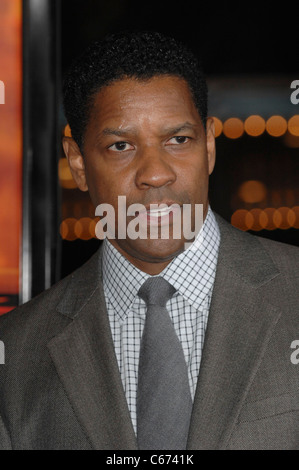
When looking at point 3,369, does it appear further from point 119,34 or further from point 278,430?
point 119,34

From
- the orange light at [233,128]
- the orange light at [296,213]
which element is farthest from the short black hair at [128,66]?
the orange light at [296,213]

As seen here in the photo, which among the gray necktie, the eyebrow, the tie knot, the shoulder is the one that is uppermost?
the eyebrow

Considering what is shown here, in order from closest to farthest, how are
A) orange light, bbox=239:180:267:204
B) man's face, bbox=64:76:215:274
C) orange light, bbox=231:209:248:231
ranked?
man's face, bbox=64:76:215:274 < orange light, bbox=239:180:267:204 < orange light, bbox=231:209:248:231

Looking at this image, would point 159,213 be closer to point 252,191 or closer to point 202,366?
point 202,366

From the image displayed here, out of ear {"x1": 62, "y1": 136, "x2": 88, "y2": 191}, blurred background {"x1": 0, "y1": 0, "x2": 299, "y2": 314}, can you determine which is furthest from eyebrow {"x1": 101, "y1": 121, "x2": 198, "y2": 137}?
blurred background {"x1": 0, "y1": 0, "x2": 299, "y2": 314}

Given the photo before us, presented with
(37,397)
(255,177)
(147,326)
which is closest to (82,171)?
(147,326)

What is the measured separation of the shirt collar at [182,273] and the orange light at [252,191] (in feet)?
31.4

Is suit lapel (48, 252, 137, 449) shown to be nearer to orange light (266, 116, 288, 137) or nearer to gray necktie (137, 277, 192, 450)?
gray necktie (137, 277, 192, 450)

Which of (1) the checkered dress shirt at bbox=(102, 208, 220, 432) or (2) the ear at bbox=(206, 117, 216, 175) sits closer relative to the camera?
(1) the checkered dress shirt at bbox=(102, 208, 220, 432)

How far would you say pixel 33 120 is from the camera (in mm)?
2191

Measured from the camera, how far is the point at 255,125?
1189 cm

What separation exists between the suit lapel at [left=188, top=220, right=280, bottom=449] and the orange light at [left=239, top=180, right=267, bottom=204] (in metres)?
9.59

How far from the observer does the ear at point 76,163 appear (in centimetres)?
169

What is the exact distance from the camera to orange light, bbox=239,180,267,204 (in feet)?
36.8
